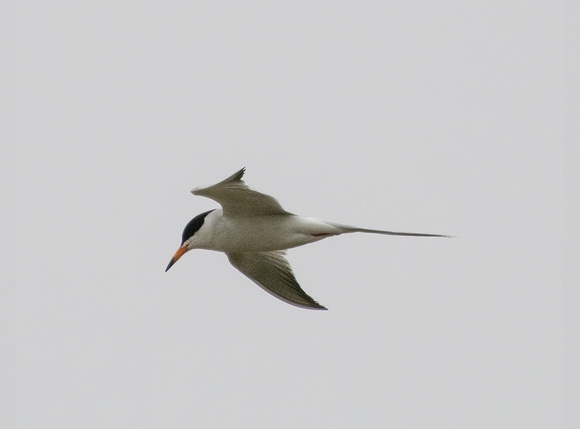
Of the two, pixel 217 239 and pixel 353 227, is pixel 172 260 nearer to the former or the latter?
pixel 217 239

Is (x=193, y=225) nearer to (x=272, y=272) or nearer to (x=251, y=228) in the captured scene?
(x=251, y=228)

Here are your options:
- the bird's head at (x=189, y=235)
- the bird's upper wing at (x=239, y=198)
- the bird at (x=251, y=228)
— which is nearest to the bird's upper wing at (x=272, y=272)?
the bird at (x=251, y=228)

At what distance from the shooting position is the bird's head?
399 inches

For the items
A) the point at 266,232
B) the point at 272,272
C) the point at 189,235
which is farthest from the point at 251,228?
the point at 272,272

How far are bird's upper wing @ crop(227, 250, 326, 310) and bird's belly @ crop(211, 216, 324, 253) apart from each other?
0.92 metres

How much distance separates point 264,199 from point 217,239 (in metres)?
0.80

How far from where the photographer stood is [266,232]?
9.95 meters

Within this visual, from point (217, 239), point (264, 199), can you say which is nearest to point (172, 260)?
point (217, 239)

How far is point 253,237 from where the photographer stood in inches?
394

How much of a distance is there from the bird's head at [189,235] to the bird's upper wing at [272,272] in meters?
0.91

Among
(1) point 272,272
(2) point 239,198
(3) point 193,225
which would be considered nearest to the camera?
(2) point 239,198

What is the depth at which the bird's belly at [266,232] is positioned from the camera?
32.6ft

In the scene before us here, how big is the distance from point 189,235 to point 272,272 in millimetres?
1269

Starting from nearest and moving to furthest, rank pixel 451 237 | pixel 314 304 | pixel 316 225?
pixel 451 237, pixel 316 225, pixel 314 304
